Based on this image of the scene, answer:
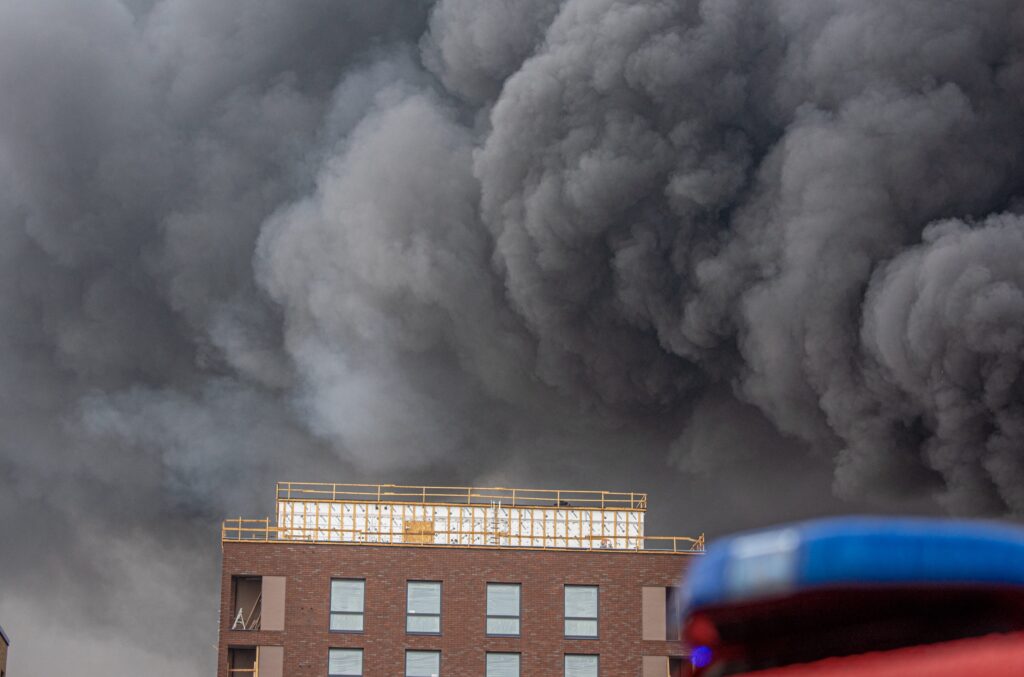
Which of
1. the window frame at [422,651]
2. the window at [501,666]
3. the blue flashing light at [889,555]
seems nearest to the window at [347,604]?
the window frame at [422,651]

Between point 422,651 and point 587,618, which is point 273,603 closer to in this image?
point 422,651

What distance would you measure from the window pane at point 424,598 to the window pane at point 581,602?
294cm

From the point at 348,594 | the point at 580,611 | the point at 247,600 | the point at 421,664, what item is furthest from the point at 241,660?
the point at 580,611

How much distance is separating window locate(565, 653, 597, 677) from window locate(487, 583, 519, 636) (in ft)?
4.40

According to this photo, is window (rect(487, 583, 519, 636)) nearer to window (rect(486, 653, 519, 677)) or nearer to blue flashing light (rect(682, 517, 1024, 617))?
window (rect(486, 653, 519, 677))

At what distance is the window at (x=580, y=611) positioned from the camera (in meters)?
37.5

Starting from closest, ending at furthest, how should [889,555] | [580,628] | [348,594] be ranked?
1. [889,555]
2. [348,594]
3. [580,628]

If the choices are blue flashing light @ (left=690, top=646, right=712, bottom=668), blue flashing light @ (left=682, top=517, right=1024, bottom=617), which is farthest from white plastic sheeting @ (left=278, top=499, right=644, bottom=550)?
blue flashing light @ (left=682, top=517, right=1024, bottom=617)

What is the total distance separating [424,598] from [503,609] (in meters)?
1.80

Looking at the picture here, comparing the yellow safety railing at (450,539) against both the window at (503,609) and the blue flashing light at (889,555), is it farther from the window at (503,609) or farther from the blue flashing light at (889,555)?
the blue flashing light at (889,555)

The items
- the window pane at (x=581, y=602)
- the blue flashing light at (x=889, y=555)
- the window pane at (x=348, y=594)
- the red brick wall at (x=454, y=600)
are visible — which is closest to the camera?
the blue flashing light at (x=889, y=555)

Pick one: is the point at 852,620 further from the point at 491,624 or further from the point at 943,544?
the point at 491,624

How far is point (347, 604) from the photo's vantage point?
121 feet

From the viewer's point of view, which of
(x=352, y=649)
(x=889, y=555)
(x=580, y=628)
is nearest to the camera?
(x=889, y=555)
